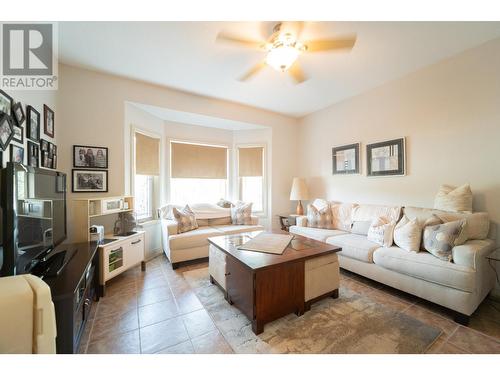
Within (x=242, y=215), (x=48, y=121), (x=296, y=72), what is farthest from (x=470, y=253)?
(x=48, y=121)

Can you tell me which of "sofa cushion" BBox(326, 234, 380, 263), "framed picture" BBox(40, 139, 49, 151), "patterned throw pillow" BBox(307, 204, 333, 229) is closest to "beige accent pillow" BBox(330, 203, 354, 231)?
"patterned throw pillow" BBox(307, 204, 333, 229)

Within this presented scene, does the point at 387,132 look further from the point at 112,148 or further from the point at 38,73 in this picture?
the point at 38,73

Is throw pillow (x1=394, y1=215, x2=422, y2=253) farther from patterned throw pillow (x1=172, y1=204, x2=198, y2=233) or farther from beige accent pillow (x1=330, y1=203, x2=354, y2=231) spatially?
patterned throw pillow (x1=172, y1=204, x2=198, y2=233)

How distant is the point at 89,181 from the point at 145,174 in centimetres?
83

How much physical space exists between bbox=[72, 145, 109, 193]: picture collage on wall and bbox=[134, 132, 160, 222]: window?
51 cm

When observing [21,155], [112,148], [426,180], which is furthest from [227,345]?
[426,180]

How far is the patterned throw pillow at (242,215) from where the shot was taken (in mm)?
3688

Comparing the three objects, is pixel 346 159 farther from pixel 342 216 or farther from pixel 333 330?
pixel 333 330

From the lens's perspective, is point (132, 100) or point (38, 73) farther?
point (132, 100)

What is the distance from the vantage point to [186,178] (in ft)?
13.0

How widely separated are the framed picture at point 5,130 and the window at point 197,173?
236 centimetres

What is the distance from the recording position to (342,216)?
319 cm

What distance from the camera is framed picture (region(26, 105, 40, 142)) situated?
171 centimetres
